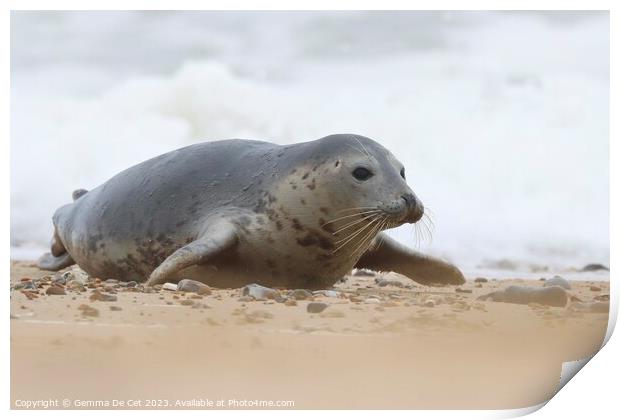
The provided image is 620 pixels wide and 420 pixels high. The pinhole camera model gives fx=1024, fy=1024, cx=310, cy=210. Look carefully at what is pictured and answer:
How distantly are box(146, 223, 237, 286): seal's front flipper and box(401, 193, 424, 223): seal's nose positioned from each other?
77cm

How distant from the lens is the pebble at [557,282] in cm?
338

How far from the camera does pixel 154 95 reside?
3.26m

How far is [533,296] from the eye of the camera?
3.32 m

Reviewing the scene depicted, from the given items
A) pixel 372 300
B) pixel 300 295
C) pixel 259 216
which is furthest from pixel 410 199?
pixel 259 216

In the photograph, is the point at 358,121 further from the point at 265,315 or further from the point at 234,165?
the point at 234,165

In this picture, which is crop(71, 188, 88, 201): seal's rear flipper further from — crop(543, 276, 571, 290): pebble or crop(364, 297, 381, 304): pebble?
crop(543, 276, 571, 290): pebble

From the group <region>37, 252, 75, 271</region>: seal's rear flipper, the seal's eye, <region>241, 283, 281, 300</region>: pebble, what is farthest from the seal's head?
<region>37, 252, 75, 271</region>: seal's rear flipper

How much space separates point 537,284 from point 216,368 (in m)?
1.16

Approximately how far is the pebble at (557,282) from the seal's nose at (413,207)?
56 centimetres

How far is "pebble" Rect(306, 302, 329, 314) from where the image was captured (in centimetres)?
316

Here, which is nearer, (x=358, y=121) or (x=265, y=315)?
(x=265, y=315)

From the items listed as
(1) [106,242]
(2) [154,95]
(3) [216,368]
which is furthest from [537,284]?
(1) [106,242]

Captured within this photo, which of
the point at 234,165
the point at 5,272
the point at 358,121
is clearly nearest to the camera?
the point at 5,272

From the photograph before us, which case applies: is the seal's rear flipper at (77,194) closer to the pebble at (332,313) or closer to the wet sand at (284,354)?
the wet sand at (284,354)
